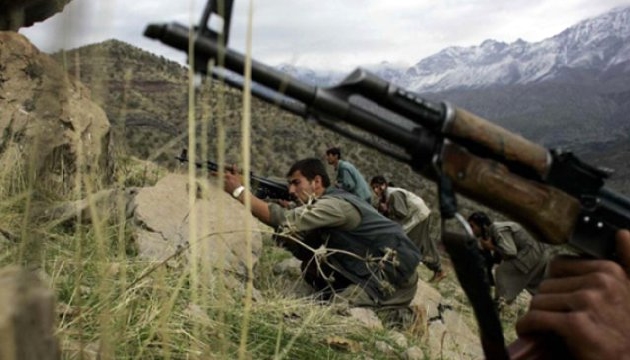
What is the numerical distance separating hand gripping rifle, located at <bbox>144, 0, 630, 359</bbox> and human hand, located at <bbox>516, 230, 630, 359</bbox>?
0.14 feet

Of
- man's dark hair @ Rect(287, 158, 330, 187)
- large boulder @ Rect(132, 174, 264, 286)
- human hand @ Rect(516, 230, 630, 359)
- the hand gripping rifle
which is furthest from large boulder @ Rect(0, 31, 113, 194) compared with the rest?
human hand @ Rect(516, 230, 630, 359)

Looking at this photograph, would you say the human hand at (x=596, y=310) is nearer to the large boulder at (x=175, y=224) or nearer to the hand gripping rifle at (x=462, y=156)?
the hand gripping rifle at (x=462, y=156)

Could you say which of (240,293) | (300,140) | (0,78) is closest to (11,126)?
(0,78)

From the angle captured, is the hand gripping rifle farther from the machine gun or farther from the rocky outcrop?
the machine gun

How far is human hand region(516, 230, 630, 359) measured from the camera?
5.82 feet

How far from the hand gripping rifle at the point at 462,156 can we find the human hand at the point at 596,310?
0.04 meters

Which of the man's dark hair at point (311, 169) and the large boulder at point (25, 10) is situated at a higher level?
the large boulder at point (25, 10)

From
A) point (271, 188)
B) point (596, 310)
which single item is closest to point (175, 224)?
point (271, 188)

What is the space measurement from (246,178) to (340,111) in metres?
0.26

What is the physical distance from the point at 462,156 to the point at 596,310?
0.56m

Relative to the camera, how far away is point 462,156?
1.62 m

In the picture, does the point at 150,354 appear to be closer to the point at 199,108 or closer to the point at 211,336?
the point at 211,336

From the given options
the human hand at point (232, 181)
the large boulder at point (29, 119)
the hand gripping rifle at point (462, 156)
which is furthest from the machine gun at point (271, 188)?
the hand gripping rifle at point (462, 156)

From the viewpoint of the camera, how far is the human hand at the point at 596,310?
5.82 ft
